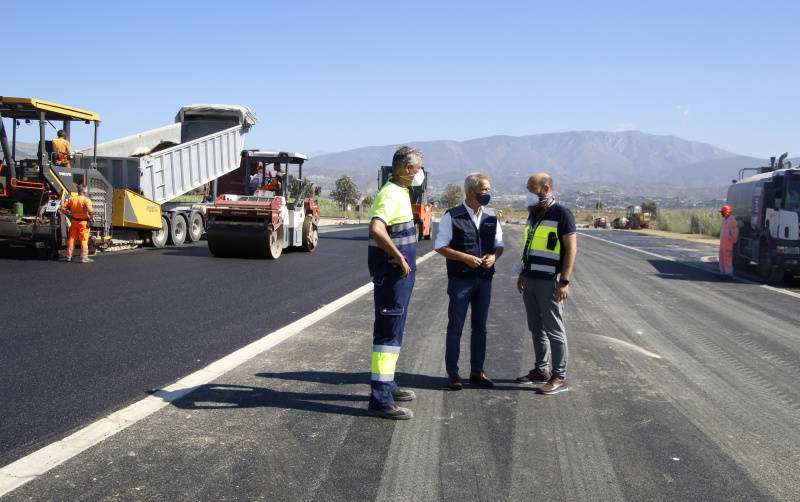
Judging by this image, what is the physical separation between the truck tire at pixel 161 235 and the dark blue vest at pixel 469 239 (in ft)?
44.5

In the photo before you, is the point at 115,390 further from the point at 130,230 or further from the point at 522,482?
the point at 130,230

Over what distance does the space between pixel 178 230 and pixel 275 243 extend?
435 centimetres

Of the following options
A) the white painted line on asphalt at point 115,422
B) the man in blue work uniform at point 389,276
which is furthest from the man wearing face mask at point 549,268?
the white painted line on asphalt at point 115,422

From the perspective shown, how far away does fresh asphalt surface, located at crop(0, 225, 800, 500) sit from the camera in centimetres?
365

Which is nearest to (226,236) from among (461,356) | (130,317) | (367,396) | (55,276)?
(55,276)

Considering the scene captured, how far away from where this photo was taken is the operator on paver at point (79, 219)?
523 inches

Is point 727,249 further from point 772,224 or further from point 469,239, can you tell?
point 469,239

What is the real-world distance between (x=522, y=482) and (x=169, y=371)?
3370mm

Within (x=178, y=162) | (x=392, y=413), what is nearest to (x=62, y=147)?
(x=178, y=162)

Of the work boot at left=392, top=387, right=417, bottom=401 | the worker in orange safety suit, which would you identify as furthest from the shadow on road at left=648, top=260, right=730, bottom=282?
the worker in orange safety suit

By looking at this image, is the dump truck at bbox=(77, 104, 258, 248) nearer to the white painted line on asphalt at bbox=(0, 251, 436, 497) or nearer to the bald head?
the white painted line on asphalt at bbox=(0, 251, 436, 497)

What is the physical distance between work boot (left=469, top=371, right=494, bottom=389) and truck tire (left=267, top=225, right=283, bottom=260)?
10217 millimetres

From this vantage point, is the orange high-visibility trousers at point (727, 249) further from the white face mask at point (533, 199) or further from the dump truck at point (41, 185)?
the dump truck at point (41, 185)

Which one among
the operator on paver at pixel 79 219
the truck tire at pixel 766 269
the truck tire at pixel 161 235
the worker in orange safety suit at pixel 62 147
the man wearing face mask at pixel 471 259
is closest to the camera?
the man wearing face mask at pixel 471 259
